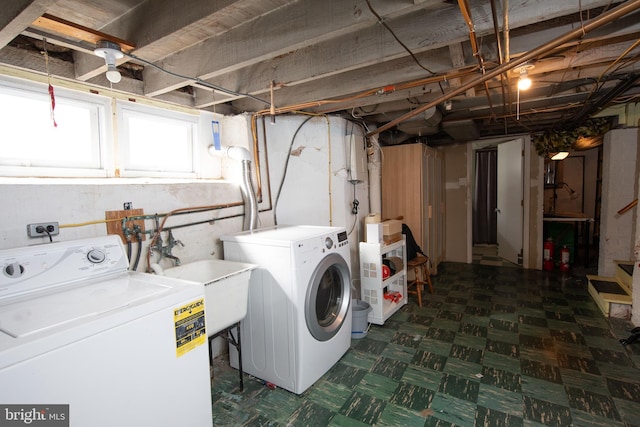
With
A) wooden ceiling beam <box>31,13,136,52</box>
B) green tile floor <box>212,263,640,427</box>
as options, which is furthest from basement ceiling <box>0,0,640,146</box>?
green tile floor <box>212,263,640,427</box>

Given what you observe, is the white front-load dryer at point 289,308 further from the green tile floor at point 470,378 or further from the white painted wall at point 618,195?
the white painted wall at point 618,195

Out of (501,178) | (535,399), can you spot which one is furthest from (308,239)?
(501,178)

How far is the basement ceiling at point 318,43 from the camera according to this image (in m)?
1.31

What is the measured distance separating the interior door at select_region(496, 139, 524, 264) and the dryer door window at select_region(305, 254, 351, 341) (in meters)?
3.63

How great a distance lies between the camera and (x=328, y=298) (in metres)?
2.43

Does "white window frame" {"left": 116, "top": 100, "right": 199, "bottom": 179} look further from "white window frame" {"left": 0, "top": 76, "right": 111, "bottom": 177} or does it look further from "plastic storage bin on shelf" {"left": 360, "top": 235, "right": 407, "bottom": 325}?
"plastic storage bin on shelf" {"left": 360, "top": 235, "right": 407, "bottom": 325}

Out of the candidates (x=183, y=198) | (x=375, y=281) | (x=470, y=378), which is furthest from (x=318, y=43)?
(x=470, y=378)

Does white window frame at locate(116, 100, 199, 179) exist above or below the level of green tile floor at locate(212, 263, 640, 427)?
above

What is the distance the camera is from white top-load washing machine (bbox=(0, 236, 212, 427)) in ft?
2.78

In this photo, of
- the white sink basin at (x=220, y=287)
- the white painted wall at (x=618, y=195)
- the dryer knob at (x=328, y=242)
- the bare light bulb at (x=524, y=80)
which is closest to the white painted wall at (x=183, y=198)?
the white sink basin at (x=220, y=287)

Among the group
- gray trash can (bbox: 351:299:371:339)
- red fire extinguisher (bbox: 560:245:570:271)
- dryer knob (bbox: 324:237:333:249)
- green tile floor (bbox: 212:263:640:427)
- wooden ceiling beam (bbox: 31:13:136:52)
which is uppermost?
wooden ceiling beam (bbox: 31:13:136:52)

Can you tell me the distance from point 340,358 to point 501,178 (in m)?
4.34

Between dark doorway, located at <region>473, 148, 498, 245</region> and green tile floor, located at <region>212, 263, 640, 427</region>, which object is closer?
green tile floor, located at <region>212, 263, 640, 427</region>

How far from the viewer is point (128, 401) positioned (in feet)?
3.40
